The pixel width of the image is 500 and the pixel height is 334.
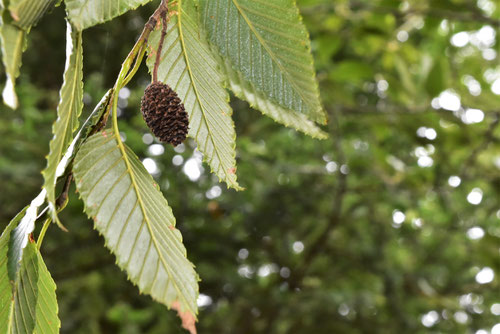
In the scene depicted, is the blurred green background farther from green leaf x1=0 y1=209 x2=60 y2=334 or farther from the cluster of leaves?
green leaf x1=0 y1=209 x2=60 y2=334

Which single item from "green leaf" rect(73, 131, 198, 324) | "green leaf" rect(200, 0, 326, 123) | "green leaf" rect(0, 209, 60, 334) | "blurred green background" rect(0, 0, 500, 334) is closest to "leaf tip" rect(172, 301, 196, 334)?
"green leaf" rect(73, 131, 198, 324)

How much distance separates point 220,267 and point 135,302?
2.32ft

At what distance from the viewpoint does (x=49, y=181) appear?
1.45 feet

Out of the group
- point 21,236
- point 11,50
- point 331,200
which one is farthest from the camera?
point 331,200

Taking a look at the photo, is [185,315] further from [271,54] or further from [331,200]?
[331,200]

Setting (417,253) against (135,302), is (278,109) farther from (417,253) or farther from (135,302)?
(417,253)

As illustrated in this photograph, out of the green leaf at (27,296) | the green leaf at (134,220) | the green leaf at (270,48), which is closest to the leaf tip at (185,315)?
the green leaf at (134,220)

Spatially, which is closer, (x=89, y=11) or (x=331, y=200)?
(x=89, y=11)

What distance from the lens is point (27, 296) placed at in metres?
0.54

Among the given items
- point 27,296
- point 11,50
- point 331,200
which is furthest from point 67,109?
point 331,200

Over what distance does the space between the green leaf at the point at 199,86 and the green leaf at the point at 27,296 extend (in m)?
0.22

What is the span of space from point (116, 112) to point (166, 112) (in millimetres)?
79

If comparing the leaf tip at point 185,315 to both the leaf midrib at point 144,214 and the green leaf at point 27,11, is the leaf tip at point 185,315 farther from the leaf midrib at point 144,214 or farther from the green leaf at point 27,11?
the green leaf at point 27,11

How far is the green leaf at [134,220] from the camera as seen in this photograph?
503 millimetres
